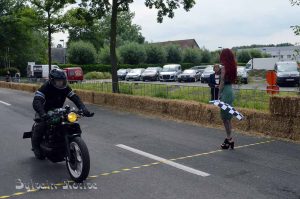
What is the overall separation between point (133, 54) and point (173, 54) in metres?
8.39

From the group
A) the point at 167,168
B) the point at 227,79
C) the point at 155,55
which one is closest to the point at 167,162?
the point at 167,168

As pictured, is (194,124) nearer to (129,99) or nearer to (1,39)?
(129,99)

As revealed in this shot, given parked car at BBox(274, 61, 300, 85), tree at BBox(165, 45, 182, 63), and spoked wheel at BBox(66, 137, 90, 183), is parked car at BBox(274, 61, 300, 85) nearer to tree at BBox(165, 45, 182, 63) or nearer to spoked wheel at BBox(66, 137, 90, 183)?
spoked wheel at BBox(66, 137, 90, 183)

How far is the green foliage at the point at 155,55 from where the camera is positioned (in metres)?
67.3

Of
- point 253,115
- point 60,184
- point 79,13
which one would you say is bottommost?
point 60,184

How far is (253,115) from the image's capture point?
9883 mm

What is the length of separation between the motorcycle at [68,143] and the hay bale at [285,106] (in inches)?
193

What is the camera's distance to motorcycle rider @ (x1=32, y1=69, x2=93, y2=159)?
252 inches

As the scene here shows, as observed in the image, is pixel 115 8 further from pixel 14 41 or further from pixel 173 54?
pixel 173 54

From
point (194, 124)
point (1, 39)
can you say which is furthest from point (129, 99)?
point (1, 39)

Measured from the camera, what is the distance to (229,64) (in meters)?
7.93

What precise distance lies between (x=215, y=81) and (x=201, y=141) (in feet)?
16.4

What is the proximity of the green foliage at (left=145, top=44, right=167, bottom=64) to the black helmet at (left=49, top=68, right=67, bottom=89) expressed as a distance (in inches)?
2407

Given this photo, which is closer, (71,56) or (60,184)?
(60,184)
